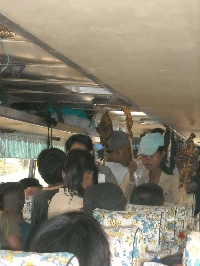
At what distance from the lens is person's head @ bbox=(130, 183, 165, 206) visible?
4559mm

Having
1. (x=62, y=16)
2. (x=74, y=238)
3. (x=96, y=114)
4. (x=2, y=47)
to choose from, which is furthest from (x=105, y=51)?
(x=96, y=114)

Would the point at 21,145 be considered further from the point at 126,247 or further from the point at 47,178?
the point at 126,247

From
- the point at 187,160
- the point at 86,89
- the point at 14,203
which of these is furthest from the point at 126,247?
the point at 86,89

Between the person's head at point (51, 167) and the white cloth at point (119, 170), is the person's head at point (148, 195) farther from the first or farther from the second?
the white cloth at point (119, 170)

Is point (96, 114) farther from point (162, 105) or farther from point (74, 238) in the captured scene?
point (74, 238)

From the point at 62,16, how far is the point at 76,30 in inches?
8.5

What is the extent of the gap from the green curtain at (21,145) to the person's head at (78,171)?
2.28 m

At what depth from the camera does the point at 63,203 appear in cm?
383

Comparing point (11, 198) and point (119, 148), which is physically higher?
point (119, 148)

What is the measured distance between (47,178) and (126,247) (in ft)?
7.73

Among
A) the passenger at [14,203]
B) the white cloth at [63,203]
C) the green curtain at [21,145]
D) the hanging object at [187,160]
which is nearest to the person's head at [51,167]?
the passenger at [14,203]

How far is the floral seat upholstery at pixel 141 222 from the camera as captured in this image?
3.09 metres

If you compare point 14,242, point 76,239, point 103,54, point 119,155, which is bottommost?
point 14,242

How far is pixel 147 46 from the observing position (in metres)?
2.62
